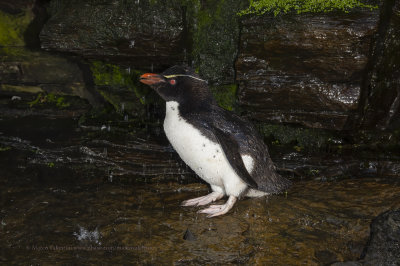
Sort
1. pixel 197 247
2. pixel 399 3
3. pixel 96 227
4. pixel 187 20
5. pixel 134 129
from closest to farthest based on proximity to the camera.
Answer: pixel 197 247 < pixel 96 227 < pixel 399 3 < pixel 187 20 < pixel 134 129

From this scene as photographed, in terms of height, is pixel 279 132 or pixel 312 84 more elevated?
pixel 312 84

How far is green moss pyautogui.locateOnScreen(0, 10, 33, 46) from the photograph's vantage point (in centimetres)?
528

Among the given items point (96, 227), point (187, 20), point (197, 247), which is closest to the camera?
point (197, 247)

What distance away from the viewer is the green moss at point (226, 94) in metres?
4.71

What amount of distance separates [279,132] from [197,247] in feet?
7.53

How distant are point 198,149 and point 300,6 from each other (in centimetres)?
194

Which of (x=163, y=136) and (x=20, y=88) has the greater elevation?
(x=20, y=88)

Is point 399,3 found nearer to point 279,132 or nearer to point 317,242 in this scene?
point 279,132

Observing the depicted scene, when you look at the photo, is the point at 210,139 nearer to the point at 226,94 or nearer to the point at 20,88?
the point at 226,94

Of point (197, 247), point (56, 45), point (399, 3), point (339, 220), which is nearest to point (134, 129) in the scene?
point (56, 45)

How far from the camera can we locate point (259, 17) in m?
4.12

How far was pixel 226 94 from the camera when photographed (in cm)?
473

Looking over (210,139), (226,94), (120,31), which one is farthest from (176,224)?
(120,31)

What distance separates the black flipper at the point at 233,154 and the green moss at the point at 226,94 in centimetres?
153
